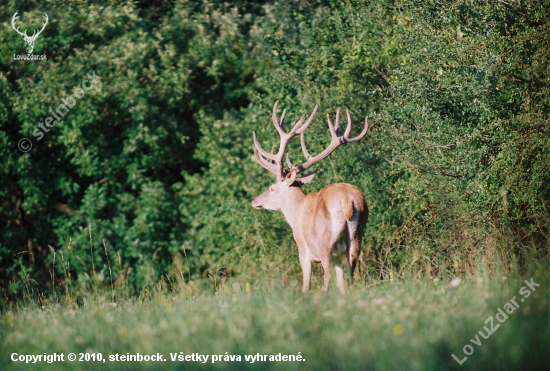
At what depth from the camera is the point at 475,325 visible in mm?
5285

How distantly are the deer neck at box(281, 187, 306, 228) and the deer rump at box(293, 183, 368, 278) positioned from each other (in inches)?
41.8

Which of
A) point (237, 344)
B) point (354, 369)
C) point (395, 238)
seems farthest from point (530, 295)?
point (395, 238)

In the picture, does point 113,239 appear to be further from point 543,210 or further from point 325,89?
point 543,210

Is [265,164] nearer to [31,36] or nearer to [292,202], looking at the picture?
[292,202]

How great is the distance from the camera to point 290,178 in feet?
32.4

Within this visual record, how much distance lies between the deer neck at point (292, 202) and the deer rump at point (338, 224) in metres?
1.06

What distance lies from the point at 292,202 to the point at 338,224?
1602mm

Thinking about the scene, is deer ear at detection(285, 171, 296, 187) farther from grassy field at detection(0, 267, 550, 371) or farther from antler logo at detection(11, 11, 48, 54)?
antler logo at detection(11, 11, 48, 54)

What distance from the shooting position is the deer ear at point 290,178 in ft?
32.3

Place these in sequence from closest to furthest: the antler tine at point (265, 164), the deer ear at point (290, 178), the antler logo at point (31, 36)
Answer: the deer ear at point (290, 178) → the antler tine at point (265, 164) → the antler logo at point (31, 36)

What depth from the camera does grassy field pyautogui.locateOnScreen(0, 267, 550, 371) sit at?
490 cm

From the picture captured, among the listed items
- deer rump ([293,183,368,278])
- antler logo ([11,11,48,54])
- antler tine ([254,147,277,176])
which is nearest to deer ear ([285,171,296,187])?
antler tine ([254,147,277,176])

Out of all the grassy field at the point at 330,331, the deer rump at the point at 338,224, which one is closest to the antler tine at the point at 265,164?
the deer rump at the point at 338,224

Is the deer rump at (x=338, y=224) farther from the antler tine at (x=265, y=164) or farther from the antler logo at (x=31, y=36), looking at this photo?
the antler logo at (x=31, y=36)
